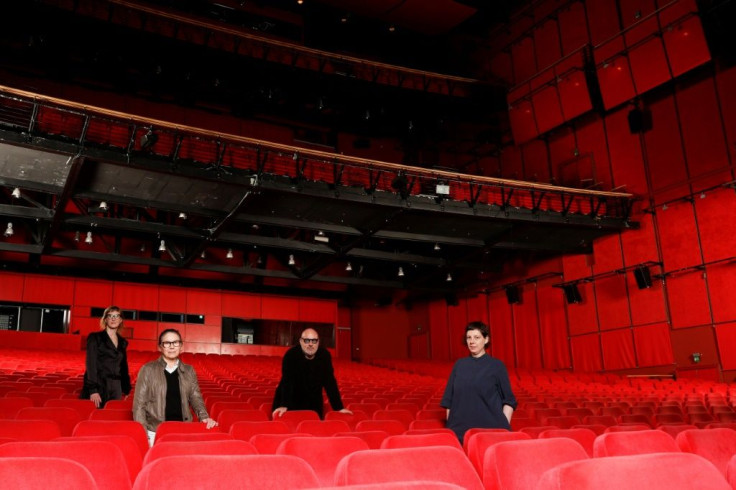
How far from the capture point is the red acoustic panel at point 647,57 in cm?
1477

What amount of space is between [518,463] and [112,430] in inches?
84.6

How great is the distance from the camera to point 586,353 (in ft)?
52.7

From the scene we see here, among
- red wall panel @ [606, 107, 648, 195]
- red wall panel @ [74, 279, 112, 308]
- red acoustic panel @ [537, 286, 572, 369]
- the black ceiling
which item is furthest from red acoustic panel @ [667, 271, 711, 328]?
red wall panel @ [74, 279, 112, 308]

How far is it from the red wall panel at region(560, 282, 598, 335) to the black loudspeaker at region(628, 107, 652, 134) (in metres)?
4.10

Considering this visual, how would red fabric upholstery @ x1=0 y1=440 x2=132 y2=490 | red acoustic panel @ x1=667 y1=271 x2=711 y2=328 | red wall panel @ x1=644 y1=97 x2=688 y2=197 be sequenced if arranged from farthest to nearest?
red wall panel @ x1=644 y1=97 x2=688 y2=197
red acoustic panel @ x1=667 y1=271 x2=711 y2=328
red fabric upholstery @ x1=0 y1=440 x2=132 y2=490

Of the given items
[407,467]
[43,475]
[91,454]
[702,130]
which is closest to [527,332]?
[702,130]

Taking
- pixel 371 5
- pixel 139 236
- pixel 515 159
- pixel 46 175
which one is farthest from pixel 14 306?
pixel 515 159

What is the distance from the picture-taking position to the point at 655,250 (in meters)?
14.9

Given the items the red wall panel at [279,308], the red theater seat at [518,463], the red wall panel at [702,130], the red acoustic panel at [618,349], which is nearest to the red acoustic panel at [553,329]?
the red acoustic panel at [618,349]

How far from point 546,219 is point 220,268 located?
8682 mm

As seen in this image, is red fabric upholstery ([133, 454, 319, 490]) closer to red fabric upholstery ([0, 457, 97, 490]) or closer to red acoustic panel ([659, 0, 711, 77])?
red fabric upholstery ([0, 457, 97, 490])

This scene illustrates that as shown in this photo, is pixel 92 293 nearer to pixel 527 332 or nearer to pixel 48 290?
pixel 48 290

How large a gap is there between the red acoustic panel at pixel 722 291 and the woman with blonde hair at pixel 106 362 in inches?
499

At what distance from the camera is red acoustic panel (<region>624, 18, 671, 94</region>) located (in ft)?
48.4
